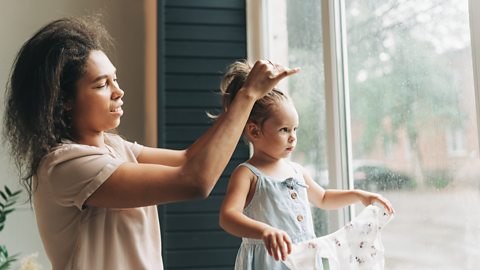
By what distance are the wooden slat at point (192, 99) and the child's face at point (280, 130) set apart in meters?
1.28

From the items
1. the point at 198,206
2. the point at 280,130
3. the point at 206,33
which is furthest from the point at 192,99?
the point at 280,130

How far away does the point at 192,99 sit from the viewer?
246 centimetres

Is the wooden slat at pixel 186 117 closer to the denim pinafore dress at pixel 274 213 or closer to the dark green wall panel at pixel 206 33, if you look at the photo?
the dark green wall panel at pixel 206 33

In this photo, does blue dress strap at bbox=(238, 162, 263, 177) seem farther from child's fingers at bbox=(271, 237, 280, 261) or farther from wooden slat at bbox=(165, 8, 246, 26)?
wooden slat at bbox=(165, 8, 246, 26)

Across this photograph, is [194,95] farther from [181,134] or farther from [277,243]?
[277,243]

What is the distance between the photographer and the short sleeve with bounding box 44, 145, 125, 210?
864 mm

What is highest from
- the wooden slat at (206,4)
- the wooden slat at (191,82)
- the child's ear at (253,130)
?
the wooden slat at (206,4)

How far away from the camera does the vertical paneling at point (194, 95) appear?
237 centimetres

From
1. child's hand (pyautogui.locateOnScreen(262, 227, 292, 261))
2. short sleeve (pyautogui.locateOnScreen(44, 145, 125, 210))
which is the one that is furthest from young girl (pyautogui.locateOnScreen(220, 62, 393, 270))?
short sleeve (pyautogui.locateOnScreen(44, 145, 125, 210))

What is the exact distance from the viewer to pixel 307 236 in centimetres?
118

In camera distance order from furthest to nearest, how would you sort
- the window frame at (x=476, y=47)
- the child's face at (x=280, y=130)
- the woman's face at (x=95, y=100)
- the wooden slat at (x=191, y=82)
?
the wooden slat at (x=191, y=82)
the child's face at (x=280, y=130)
the woman's face at (x=95, y=100)
the window frame at (x=476, y=47)

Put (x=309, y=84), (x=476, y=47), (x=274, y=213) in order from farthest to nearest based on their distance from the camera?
(x=309, y=84)
(x=274, y=213)
(x=476, y=47)

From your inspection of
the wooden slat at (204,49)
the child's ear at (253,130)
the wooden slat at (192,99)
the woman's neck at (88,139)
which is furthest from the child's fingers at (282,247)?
the wooden slat at (204,49)

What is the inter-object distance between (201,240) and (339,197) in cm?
135
